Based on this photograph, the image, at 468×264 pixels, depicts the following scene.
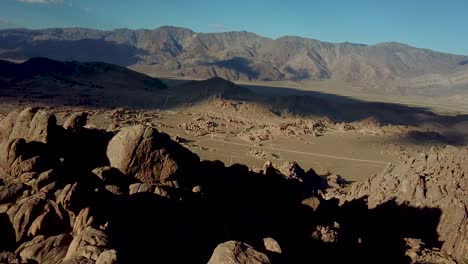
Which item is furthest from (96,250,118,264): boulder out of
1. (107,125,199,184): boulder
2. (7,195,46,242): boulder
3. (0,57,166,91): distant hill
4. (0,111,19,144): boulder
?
(0,57,166,91): distant hill

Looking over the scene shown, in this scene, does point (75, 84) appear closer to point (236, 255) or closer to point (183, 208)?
point (183, 208)

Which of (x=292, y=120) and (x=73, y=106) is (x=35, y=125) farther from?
(x=292, y=120)

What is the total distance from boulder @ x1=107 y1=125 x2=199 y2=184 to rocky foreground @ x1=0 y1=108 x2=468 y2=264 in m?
0.04

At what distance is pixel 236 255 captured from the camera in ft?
32.0

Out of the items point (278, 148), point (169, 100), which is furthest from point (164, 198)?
point (169, 100)

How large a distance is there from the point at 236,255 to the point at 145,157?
6.82 metres

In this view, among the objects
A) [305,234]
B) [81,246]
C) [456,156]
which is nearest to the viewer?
[81,246]

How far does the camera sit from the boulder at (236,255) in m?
9.61

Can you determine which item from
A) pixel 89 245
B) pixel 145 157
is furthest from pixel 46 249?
pixel 145 157

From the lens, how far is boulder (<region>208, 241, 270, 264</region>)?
9609 mm

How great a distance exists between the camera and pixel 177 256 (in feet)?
38.7

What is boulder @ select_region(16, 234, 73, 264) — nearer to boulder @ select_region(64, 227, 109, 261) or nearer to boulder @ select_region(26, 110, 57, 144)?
boulder @ select_region(64, 227, 109, 261)

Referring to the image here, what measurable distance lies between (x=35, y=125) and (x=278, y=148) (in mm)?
32141

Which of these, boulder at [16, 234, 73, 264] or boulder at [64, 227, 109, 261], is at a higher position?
boulder at [64, 227, 109, 261]
